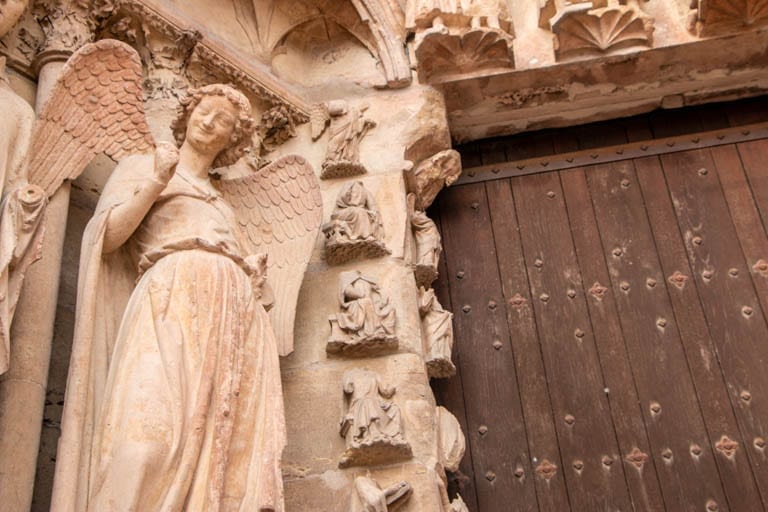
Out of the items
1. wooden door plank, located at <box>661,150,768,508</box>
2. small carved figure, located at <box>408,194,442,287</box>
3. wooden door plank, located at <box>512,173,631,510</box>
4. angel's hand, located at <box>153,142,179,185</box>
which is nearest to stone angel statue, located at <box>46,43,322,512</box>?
angel's hand, located at <box>153,142,179,185</box>

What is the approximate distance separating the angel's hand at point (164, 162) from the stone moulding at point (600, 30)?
6.31 ft

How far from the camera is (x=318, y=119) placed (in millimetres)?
3875

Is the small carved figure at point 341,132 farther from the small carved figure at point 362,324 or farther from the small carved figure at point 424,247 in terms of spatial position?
the small carved figure at point 362,324

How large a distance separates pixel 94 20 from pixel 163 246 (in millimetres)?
1116

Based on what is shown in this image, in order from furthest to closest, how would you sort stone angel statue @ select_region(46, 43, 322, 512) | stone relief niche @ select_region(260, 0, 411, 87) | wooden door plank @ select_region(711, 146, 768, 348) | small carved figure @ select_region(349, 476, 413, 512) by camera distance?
stone relief niche @ select_region(260, 0, 411, 87) → wooden door plank @ select_region(711, 146, 768, 348) → small carved figure @ select_region(349, 476, 413, 512) → stone angel statue @ select_region(46, 43, 322, 512)

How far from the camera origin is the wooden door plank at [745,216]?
12.3 feet

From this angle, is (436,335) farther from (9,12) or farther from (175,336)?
(9,12)

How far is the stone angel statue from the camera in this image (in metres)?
2.28

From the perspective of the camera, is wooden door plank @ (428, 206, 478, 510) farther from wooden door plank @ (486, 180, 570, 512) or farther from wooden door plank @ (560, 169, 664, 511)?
wooden door plank @ (560, 169, 664, 511)

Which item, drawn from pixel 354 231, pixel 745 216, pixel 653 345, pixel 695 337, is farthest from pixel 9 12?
pixel 745 216

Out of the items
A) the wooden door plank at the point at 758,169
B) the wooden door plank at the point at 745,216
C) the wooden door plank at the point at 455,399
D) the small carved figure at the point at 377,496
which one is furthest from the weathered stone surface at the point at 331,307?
the wooden door plank at the point at 758,169

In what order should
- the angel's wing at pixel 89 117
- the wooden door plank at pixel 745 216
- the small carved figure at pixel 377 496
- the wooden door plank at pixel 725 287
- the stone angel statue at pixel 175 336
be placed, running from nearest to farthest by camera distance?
the stone angel statue at pixel 175 336 → the small carved figure at pixel 377 496 → the angel's wing at pixel 89 117 → the wooden door plank at pixel 725 287 → the wooden door plank at pixel 745 216

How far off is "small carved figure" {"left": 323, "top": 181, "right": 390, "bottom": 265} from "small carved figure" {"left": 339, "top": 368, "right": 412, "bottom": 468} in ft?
1.77

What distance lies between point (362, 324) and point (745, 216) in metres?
1.77
